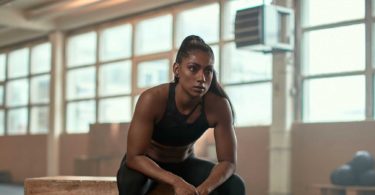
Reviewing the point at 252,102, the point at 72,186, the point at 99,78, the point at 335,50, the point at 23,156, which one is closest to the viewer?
the point at 72,186

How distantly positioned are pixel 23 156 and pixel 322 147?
678cm

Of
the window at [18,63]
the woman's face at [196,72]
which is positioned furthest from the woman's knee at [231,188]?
the window at [18,63]

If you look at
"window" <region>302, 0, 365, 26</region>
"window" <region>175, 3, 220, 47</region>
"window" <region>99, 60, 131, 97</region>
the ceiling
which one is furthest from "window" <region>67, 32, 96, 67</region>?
"window" <region>302, 0, 365, 26</region>

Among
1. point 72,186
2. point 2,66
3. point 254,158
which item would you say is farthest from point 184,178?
point 2,66

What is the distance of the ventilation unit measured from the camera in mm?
6121

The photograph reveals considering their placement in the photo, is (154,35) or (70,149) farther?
(70,149)

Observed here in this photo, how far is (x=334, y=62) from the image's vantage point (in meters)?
6.44

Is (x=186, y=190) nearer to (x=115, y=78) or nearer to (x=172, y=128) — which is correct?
(x=172, y=128)

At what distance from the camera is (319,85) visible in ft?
21.6

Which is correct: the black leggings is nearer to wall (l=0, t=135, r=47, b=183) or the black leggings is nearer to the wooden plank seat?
the wooden plank seat

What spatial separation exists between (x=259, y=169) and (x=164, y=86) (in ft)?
16.6

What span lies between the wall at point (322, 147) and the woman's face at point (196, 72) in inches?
169

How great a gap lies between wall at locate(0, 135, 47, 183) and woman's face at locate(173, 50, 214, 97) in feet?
29.5

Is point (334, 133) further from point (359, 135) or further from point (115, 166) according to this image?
point (115, 166)
